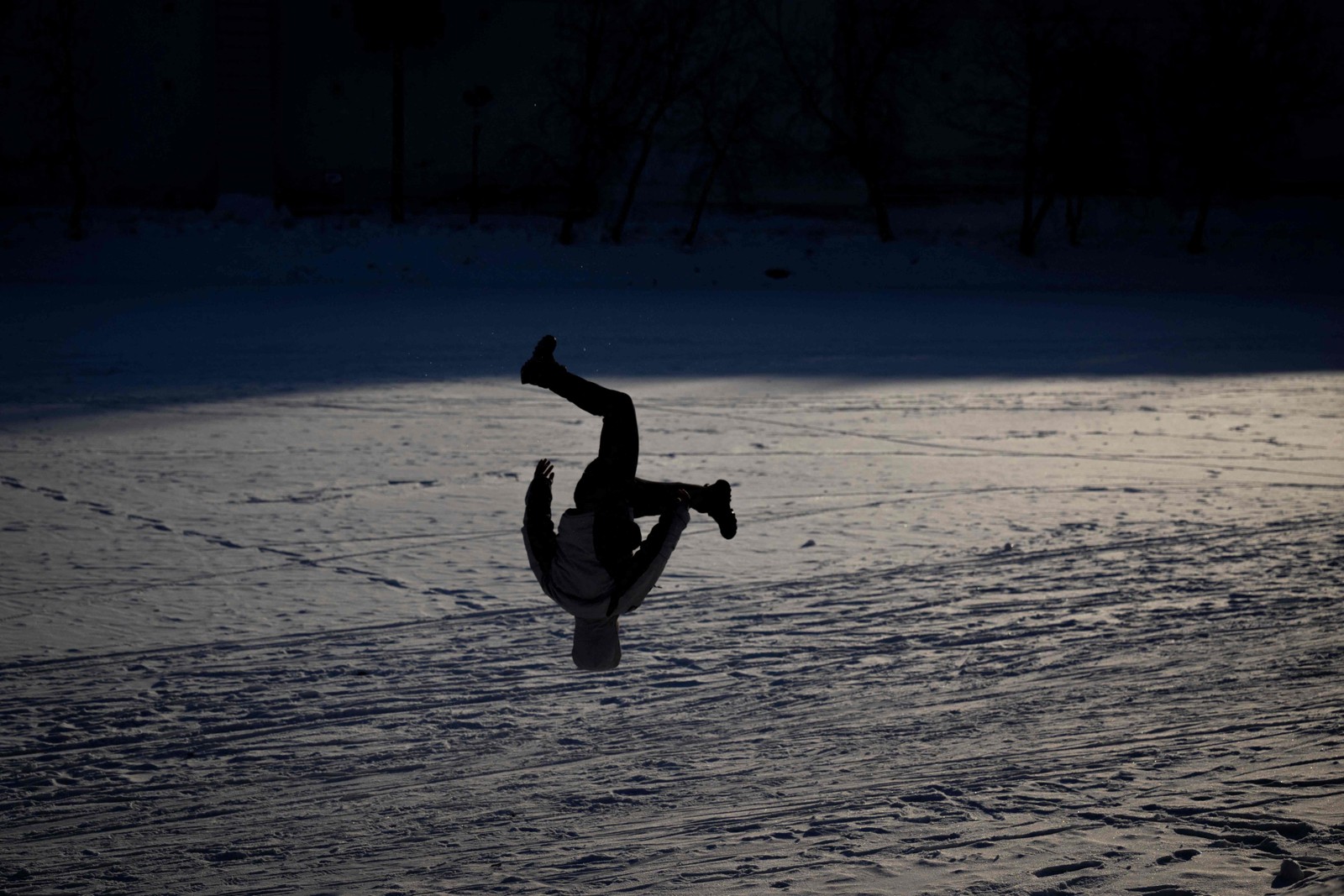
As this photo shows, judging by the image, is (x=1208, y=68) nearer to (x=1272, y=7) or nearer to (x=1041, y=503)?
(x=1272, y=7)

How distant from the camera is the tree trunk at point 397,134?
27.9m

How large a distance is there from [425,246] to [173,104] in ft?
23.2

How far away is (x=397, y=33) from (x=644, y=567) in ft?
92.7

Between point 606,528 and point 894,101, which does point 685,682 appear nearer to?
point 606,528

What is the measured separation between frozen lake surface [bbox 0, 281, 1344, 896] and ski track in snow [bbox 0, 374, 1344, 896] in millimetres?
20

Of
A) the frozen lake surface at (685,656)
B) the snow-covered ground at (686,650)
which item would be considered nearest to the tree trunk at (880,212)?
the snow-covered ground at (686,650)

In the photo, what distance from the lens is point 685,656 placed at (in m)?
5.62

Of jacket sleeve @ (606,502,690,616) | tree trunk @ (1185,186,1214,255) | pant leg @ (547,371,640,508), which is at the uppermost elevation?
tree trunk @ (1185,186,1214,255)

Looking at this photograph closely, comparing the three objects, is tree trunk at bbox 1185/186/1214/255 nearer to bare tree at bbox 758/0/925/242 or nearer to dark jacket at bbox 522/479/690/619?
bare tree at bbox 758/0/925/242

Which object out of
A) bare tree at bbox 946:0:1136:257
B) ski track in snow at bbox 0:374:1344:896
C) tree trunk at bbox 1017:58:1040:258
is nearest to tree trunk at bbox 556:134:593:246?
bare tree at bbox 946:0:1136:257

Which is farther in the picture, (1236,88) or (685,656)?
(1236,88)

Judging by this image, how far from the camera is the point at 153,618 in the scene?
593cm

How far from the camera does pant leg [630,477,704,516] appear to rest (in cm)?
155

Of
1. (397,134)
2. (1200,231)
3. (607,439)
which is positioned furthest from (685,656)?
(1200,231)
